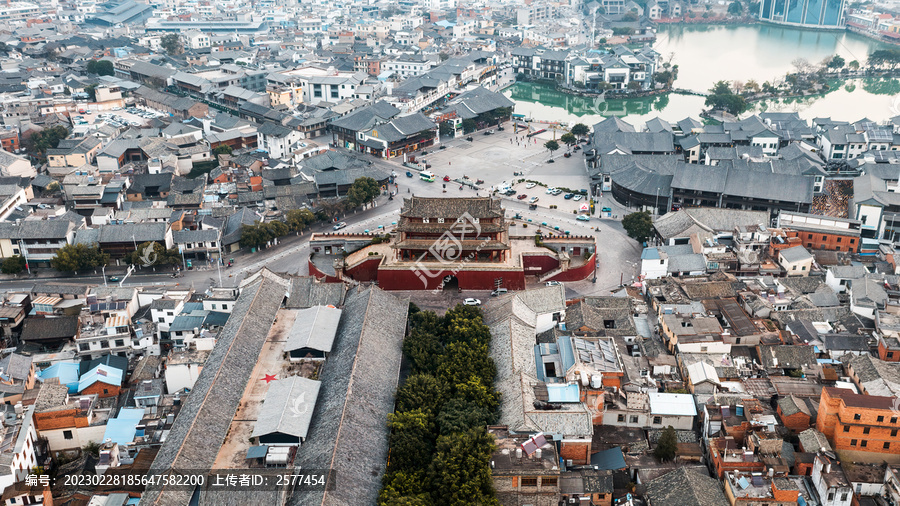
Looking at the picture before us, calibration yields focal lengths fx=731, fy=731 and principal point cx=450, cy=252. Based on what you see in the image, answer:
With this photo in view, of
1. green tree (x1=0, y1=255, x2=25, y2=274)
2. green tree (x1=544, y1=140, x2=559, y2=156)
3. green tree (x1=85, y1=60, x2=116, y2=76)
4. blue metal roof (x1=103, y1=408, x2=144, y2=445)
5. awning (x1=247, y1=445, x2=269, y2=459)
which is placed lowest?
blue metal roof (x1=103, y1=408, x2=144, y2=445)

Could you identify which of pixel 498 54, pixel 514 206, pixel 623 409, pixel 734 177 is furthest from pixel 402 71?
pixel 623 409

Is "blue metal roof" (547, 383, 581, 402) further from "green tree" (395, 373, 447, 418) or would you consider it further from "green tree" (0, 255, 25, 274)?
"green tree" (0, 255, 25, 274)

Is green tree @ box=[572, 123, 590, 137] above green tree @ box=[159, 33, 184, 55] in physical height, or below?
below

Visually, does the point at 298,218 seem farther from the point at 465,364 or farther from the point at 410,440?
the point at 410,440

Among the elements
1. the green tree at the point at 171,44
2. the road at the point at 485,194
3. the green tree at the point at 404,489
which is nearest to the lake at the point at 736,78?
the road at the point at 485,194

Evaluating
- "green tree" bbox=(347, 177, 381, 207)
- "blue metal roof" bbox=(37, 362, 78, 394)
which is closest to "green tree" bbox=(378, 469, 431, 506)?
"blue metal roof" bbox=(37, 362, 78, 394)

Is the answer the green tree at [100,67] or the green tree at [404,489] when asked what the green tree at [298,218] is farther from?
the green tree at [100,67]
